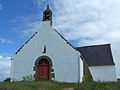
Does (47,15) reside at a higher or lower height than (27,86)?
higher

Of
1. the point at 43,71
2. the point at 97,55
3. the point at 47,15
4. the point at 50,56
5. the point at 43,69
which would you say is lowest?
the point at 43,71

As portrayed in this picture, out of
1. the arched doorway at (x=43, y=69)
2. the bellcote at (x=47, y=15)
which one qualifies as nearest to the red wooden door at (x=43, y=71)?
the arched doorway at (x=43, y=69)

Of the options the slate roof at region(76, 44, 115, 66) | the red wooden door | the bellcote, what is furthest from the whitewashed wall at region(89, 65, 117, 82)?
the bellcote

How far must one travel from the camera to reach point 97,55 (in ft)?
108

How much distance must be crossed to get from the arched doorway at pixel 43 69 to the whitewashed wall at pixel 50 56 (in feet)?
1.57

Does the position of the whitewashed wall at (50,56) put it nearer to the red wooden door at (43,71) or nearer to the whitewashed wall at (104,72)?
the red wooden door at (43,71)

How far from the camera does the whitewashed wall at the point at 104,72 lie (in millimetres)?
30500

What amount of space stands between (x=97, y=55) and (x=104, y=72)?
321 cm

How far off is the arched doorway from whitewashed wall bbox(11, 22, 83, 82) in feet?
1.57

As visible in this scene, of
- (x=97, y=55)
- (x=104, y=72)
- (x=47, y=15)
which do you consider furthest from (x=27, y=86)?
(x=97, y=55)

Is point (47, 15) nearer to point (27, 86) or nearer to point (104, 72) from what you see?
point (27, 86)

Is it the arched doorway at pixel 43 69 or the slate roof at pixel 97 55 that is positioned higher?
the slate roof at pixel 97 55

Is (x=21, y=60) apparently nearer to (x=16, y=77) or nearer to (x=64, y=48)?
(x=16, y=77)

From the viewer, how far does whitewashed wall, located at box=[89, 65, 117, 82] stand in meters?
30.5
